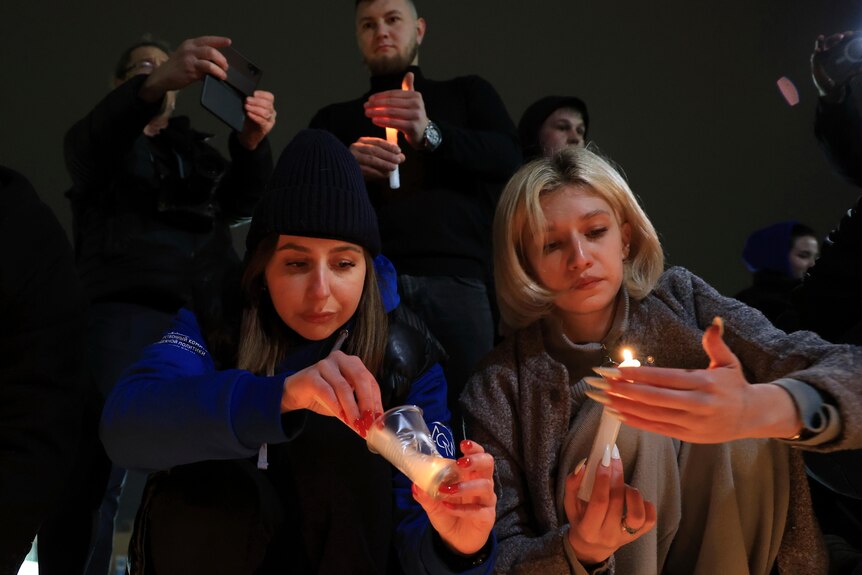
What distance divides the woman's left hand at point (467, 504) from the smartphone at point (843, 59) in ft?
3.75

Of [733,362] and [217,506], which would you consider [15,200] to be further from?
[733,362]

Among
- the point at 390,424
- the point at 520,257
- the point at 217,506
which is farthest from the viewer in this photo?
the point at 520,257

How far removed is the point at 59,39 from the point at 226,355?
2485 millimetres

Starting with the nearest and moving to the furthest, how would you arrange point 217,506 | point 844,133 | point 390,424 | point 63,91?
point 390,424 → point 217,506 → point 844,133 → point 63,91

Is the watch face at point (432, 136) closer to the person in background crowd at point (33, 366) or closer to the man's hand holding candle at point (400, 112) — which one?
the man's hand holding candle at point (400, 112)

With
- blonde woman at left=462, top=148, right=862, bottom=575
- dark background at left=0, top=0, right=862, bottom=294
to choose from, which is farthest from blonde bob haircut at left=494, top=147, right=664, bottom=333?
dark background at left=0, top=0, right=862, bottom=294

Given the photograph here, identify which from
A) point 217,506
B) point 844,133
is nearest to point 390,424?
point 217,506

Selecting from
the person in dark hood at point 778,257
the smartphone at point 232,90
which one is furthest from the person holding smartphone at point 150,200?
the person in dark hood at point 778,257

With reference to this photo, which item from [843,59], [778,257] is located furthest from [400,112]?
[778,257]

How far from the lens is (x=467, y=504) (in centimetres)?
93

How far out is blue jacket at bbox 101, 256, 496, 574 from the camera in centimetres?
98

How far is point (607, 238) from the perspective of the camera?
125 cm

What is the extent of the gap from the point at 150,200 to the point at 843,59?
1414 millimetres

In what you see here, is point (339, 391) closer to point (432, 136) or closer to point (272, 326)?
point (272, 326)
